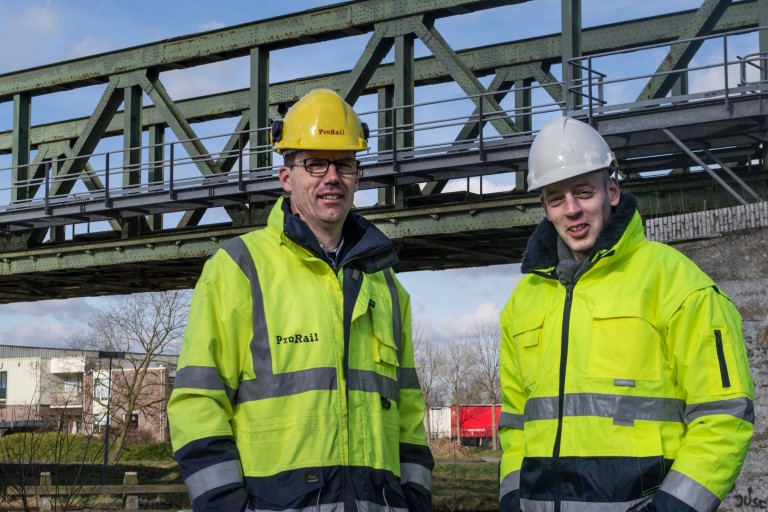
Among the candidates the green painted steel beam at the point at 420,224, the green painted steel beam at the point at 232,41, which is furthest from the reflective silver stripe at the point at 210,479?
the green painted steel beam at the point at 232,41

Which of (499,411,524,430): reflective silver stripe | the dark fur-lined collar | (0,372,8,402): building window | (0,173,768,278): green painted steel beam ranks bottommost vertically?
(0,372,8,402): building window

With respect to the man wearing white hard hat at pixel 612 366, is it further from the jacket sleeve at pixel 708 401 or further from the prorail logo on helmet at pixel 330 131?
the prorail logo on helmet at pixel 330 131

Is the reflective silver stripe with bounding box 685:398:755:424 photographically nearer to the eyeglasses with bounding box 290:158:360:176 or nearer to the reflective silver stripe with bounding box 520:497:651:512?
the reflective silver stripe with bounding box 520:497:651:512

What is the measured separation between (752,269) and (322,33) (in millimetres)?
12406

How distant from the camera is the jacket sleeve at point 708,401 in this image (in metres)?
3.32

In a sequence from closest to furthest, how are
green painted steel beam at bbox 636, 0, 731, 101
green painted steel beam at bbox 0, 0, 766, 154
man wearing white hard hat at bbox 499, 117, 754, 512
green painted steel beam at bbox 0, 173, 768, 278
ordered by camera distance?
1. man wearing white hard hat at bbox 499, 117, 754, 512
2. green painted steel beam at bbox 0, 173, 768, 278
3. green painted steel beam at bbox 636, 0, 731, 101
4. green painted steel beam at bbox 0, 0, 766, 154

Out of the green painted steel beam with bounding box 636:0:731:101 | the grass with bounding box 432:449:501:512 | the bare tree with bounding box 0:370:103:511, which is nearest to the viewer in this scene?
the bare tree with bounding box 0:370:103:511

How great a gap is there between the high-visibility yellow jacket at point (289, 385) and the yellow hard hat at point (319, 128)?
0.28 metres

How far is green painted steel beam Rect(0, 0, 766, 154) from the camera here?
61.7 feet

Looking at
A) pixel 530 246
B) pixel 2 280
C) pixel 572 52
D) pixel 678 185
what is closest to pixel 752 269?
pixel 530 246

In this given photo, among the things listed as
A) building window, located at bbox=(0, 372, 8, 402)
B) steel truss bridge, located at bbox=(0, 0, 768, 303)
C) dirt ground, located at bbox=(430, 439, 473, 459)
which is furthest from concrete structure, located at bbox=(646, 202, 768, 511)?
building window, located at bbox=(0, 372, 8, 402)

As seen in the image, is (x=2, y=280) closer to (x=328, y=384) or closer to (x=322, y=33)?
(x=322, y=33)

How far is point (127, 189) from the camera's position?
69.4ft

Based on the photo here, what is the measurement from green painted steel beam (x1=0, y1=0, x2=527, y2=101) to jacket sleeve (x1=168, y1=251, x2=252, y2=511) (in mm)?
14565
